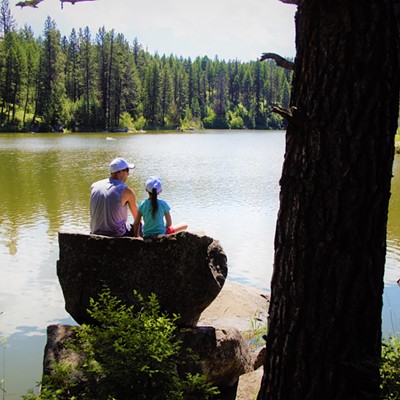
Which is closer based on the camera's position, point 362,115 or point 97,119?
point 362,115

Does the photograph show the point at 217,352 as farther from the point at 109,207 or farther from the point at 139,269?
the point at 109,207

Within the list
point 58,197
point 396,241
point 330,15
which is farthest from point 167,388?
point 58,197

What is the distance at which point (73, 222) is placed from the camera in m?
11.3

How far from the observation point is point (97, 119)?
70000 millimetres

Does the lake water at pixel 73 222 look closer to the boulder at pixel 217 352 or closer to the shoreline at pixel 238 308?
the shoreline at pixel 238 308

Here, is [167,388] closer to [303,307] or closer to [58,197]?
[303,307]

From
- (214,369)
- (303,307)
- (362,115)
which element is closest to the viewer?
(362,115)

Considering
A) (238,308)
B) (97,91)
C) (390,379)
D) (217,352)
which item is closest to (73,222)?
(238,308)

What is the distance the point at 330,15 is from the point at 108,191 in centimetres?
310

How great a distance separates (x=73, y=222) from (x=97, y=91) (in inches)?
2790

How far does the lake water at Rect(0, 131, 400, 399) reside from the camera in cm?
574

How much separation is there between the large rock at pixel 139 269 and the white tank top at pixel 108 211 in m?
0.85

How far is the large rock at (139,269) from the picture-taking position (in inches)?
157

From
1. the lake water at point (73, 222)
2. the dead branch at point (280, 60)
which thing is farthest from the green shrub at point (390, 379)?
the lake water at point (73, 222)
